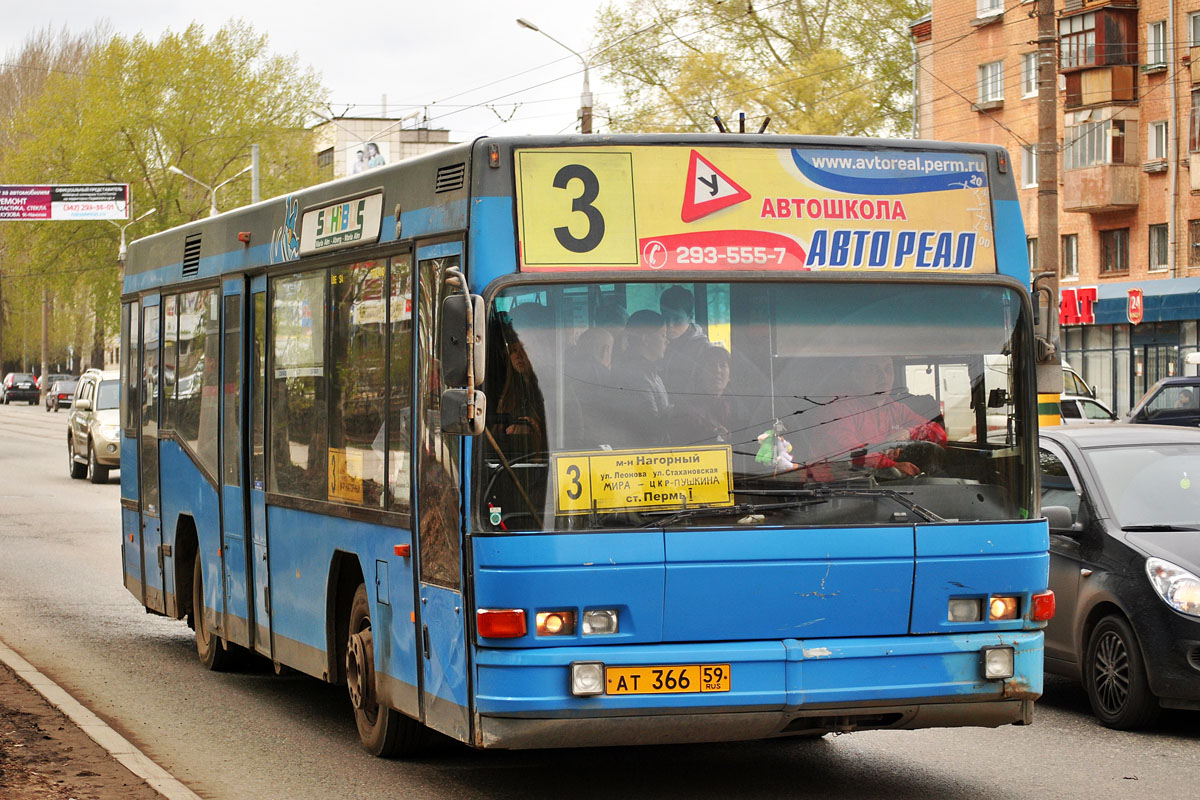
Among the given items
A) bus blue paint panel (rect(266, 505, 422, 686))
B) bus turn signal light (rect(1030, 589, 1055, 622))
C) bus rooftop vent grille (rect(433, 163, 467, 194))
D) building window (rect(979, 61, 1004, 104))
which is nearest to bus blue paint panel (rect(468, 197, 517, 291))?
bus rooftop vent grille (rect(433, 163, 467, 194))

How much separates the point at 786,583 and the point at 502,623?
1.06 metres

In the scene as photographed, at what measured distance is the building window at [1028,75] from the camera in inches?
1999

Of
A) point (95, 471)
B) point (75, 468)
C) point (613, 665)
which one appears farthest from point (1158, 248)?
point (613, 665)

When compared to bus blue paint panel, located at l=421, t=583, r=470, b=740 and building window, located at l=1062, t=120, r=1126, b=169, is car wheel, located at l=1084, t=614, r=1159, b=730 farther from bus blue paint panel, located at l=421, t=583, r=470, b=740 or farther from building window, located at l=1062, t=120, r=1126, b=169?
building window, located at l=1062, t=120, r=1126, b=169

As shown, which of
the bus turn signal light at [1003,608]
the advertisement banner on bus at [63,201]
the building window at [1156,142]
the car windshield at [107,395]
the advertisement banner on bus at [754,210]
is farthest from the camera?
the advertisement banner on bus at [63,201]

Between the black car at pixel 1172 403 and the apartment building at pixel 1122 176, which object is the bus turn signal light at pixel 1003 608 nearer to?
the black car at pixel 1172 403

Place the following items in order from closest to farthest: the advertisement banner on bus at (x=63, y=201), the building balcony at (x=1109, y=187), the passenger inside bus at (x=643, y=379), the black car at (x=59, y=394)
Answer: the passenger inside bus at (x=643, y=379) < the building balcony at (x=1109, y=187) < the advertisement banner on bus at (x=63, y=201) < the black car at (x=59, y=394)

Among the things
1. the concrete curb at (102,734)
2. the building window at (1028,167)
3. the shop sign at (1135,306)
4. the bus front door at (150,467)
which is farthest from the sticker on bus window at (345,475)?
the building window at (1028,167)

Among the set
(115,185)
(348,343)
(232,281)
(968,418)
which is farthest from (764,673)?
(115,185)

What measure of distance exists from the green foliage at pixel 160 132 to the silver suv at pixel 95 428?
1579 inches

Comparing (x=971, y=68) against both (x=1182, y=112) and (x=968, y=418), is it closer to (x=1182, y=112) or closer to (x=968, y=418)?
(x=1182, y=112)

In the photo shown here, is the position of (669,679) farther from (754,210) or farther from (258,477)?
(258,477)

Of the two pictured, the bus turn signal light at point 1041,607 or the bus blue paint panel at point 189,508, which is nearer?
the bus turn signal light at point 1041,607

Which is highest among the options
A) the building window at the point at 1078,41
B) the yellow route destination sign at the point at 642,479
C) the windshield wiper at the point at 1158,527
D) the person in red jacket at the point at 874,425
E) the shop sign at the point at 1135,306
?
the building window at the point at 1078,41
